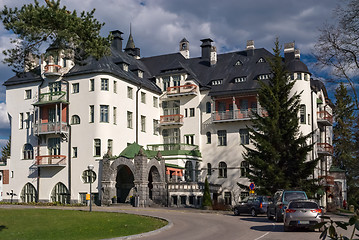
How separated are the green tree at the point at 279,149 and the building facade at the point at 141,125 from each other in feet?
16.7

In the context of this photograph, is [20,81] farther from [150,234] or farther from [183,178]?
[150,234]

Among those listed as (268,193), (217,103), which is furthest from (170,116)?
(268,193)

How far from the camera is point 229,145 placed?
54.0 m

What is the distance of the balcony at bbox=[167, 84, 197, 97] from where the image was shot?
5519 cm

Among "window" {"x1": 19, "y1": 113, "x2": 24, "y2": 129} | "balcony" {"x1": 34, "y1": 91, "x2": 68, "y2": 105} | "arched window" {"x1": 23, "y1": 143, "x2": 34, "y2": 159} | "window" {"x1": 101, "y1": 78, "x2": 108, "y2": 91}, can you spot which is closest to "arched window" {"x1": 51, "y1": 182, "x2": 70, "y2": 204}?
"arched window" {"x1": 23, "y1": 143, "x2": 34, "y2": 159}

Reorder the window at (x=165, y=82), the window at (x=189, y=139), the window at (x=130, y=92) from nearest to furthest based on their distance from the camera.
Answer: the window at (x=130, y=92) < the window at (x=189, y=139) < the window at (x=165, y=82)

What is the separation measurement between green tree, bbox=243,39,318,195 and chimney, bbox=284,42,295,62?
38.2 ft

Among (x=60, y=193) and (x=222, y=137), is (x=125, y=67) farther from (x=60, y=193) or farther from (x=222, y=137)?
(x=60, y=193)

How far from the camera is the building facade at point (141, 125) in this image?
158 feet

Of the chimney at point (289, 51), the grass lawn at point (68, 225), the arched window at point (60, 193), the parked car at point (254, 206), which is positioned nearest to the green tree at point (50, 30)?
the grass lawn at point (68, 225)

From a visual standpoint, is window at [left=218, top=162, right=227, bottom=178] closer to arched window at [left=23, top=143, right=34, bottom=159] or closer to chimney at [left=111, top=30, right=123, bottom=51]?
chimney at [left=111, top=30, right=123, bottom=51]

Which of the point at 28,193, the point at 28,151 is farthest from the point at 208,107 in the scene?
the point at 28,193

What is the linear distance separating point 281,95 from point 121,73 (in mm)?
17598

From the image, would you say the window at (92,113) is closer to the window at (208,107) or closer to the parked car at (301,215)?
the window at (208,107)
